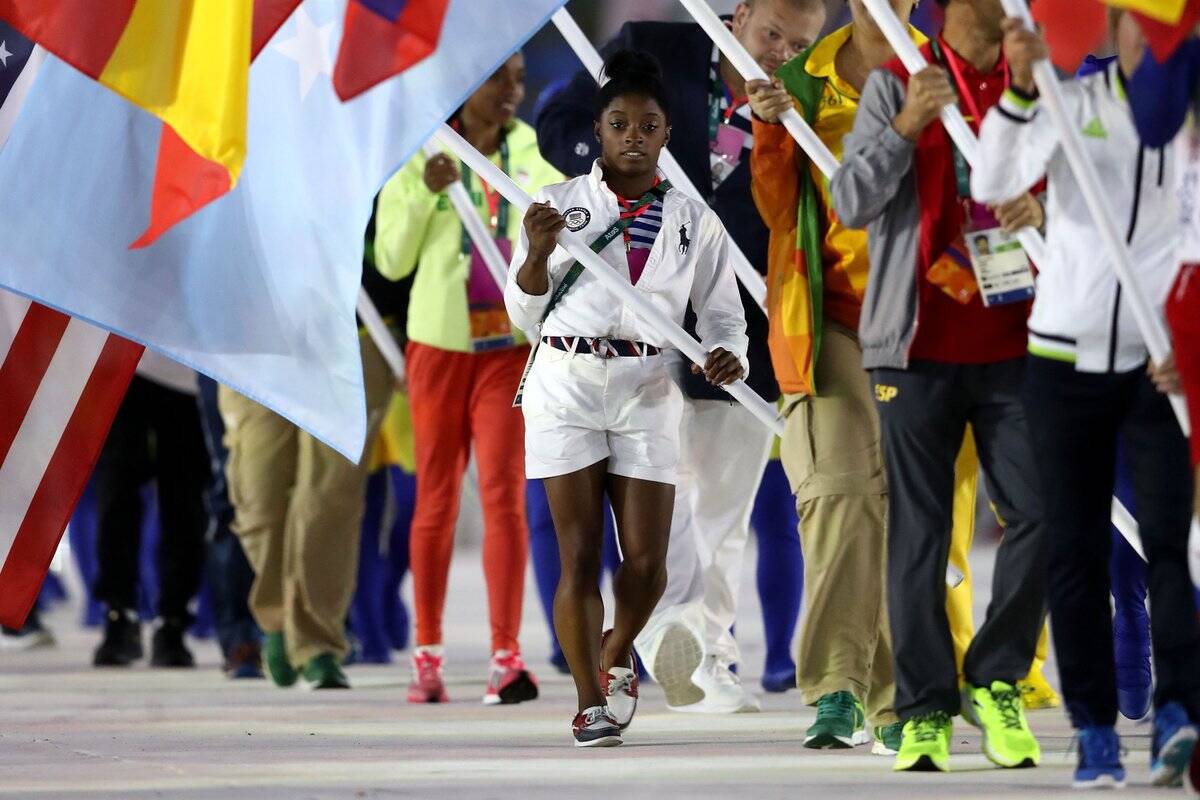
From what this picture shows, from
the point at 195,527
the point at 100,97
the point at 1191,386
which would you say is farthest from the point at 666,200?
the point at 195,527

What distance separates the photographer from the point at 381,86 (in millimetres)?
7215

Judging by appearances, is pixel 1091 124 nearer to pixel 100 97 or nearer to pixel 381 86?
pixel 381 86

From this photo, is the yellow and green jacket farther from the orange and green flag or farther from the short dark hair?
the orange and green flag

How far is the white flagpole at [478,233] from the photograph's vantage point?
29.4 feet

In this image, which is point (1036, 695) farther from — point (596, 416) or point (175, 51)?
point (175, 51)

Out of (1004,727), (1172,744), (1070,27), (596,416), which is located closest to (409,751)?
(596,416)

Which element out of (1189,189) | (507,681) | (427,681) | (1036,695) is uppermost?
(1189,189)

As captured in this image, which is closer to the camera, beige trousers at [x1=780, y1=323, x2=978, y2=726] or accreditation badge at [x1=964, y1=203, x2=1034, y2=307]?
accreditation badge at [x1=964, y1=203, x2=1034, y2=307]

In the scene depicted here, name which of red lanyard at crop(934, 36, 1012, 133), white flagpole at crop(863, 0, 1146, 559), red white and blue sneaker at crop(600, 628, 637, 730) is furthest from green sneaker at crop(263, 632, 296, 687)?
red lanyard at crop(934, 36, 1012, 133)

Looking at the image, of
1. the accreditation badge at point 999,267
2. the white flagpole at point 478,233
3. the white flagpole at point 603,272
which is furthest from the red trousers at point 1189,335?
the white flagpole at point 478,233

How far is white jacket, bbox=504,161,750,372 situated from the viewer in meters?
7.27

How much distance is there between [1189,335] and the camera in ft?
18.4

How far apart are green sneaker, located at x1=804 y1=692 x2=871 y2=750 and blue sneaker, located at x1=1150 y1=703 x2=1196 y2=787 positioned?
1.36m

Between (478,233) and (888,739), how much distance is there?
9.26 ft
